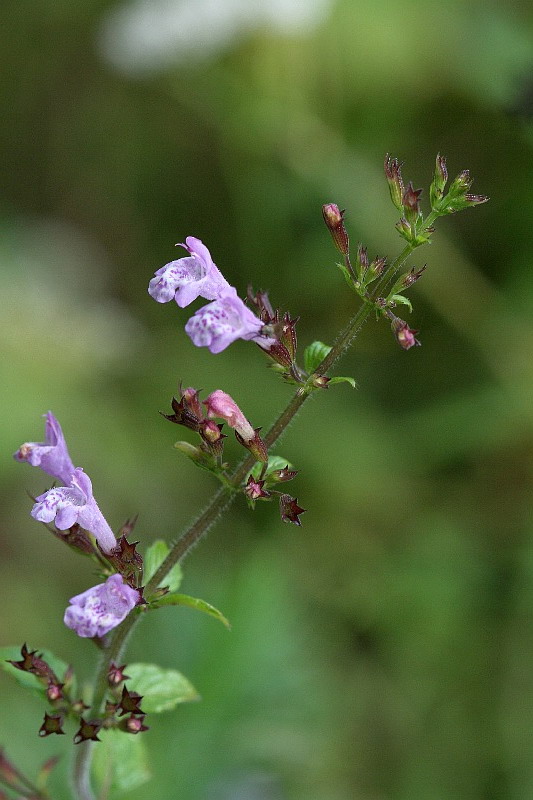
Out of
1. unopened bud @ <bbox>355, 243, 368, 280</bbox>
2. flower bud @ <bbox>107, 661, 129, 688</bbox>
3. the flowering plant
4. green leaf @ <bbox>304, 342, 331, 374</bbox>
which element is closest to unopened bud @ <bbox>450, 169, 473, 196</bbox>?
the flowering plant

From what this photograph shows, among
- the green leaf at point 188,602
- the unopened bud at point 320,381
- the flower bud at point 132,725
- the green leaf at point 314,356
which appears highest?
the green leaf at point 314,356

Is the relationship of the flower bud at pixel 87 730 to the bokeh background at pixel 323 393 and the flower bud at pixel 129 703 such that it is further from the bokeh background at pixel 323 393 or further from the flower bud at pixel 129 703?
the bokeh background at pixel 323 393

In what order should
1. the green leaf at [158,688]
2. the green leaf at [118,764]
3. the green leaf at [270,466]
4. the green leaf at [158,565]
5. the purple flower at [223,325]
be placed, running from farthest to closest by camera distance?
1. the green leaf at [118,764]
2. the green leaf at [158,688]
3. the green leaf at [158,565]
4. the green leaf at [270,466]
5. the purple flower at [223,325]

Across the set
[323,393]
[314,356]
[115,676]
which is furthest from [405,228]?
[323,393]

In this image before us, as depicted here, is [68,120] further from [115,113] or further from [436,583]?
[436,583]

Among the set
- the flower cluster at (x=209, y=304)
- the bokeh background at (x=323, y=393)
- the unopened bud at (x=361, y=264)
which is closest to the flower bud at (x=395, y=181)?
the unopened bud at (x=361, y=264)

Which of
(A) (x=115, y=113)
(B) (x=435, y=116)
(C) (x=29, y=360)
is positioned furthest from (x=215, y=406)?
(A) (x=115, y=113)

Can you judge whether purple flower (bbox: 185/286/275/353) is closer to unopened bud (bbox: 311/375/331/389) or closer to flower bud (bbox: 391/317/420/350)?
unopened bud (bbox: 311/375/331/389)

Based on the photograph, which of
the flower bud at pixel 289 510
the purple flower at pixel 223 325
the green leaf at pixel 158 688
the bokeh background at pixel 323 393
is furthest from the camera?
the bokeh background at pixel 323 393
